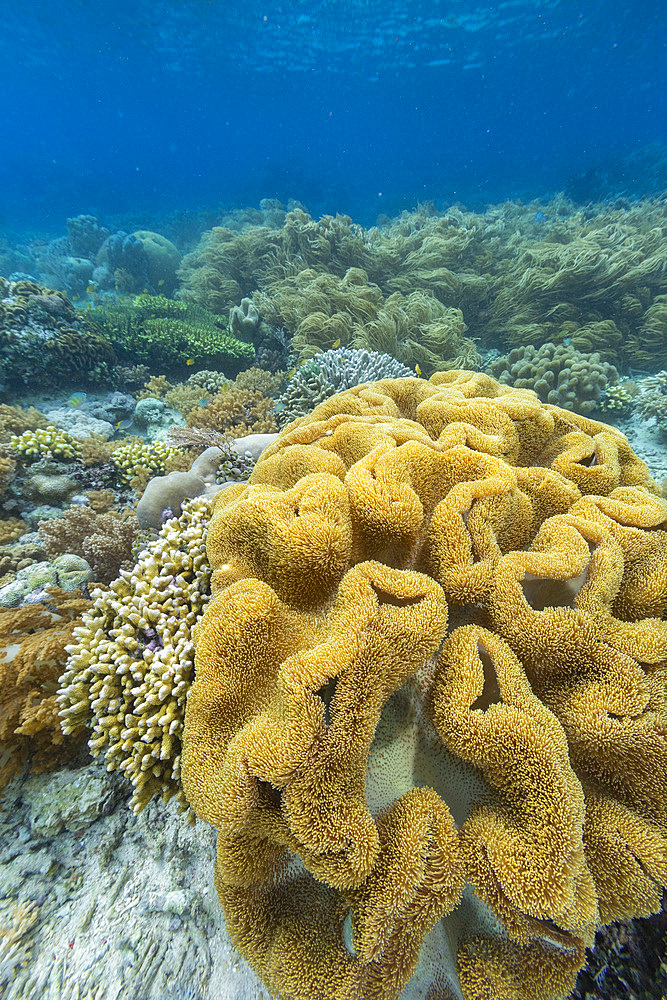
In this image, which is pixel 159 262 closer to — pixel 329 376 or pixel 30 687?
pixel 329 376

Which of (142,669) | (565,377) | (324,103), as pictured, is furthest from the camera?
(324,103)

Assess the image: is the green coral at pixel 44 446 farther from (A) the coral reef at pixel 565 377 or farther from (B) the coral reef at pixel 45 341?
(A) the coral reef at pixel 565 377

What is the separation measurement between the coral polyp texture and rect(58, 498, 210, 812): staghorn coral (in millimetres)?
724

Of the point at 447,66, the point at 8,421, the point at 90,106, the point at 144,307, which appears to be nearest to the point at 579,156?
the point at 447,66

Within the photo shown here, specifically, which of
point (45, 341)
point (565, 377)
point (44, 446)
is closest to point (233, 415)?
point (44, 446)

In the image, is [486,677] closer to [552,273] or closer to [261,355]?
[261,355]

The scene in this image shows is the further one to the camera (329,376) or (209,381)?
(209,381)

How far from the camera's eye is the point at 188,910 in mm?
1846

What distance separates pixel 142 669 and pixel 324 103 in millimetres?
97960

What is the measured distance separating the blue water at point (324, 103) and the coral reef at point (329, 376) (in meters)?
24.5

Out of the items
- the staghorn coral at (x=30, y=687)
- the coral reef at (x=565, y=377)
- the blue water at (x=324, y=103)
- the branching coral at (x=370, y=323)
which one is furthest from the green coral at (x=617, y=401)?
the blue water at (x=324, y=103)

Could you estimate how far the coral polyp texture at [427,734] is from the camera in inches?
49.1

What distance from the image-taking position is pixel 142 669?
7.41 feet

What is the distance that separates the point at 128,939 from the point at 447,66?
85.9m
